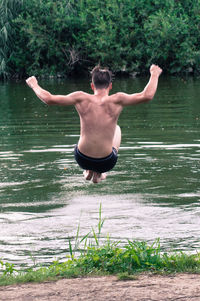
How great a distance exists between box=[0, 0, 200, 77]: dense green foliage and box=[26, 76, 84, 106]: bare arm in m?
40.2

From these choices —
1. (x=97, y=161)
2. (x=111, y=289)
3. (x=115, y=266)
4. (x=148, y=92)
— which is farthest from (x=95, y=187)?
(x=111, y=289)

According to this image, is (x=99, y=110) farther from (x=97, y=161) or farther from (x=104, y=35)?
(x=104, y=35)

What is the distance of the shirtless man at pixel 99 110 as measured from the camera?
771 cm

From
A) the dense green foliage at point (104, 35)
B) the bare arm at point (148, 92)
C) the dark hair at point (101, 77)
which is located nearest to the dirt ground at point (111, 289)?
the bare arm at point (148, 92)

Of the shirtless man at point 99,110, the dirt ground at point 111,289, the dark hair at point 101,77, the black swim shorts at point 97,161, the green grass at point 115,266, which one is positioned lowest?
the dirt ground at point 111,289

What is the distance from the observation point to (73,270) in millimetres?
7738

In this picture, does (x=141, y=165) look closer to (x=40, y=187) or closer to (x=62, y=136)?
(x=40, y=187)

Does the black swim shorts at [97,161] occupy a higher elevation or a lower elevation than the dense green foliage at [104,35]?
lower

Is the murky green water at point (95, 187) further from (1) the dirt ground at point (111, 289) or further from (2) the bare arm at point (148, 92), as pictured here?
(2) the bare arm at point (148, 92)

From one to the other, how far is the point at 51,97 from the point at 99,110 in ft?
2.45

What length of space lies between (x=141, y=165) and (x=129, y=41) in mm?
35279

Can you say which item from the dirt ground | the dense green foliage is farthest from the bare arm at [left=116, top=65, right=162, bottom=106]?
the dense green foliage

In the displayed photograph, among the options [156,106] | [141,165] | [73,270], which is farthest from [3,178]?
[156,106]

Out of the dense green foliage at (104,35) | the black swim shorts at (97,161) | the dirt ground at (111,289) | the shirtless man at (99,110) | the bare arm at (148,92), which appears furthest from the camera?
the dense green foliage at (104,35)
